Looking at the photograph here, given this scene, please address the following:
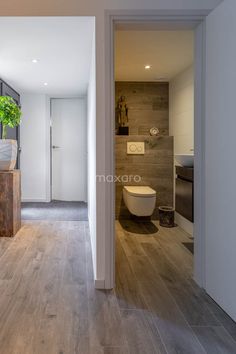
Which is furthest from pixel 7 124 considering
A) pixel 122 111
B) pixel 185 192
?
pixel 185 192

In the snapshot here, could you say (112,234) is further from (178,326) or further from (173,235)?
(173,235)

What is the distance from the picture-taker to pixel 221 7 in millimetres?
1846

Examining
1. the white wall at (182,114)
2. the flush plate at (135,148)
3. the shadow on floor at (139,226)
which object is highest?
the white wall at (182,114)

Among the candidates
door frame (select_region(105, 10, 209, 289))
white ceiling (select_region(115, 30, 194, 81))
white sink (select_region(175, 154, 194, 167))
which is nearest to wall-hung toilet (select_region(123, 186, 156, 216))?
white sink (select_region(175, 154, 194, 167))

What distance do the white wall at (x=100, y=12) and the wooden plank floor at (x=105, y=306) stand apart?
0.32 metres

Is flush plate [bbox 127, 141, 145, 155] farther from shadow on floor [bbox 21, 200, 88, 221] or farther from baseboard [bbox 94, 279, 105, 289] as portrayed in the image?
baseboard [bbox 94, 279, 105, 289]

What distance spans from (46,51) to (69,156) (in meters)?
3.06

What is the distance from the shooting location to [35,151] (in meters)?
5.86

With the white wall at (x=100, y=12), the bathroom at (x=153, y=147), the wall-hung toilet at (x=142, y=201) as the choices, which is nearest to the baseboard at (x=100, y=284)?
the white wall at (x=100, y=12)

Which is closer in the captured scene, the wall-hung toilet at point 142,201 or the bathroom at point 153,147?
the bathroom at point 153,147

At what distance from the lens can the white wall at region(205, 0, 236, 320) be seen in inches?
68.0

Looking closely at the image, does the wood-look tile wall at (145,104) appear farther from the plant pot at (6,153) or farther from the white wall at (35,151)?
the white wall at (35,151)

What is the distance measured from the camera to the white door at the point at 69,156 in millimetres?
6023

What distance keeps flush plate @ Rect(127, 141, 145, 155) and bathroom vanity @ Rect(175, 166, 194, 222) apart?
3.21 feet
